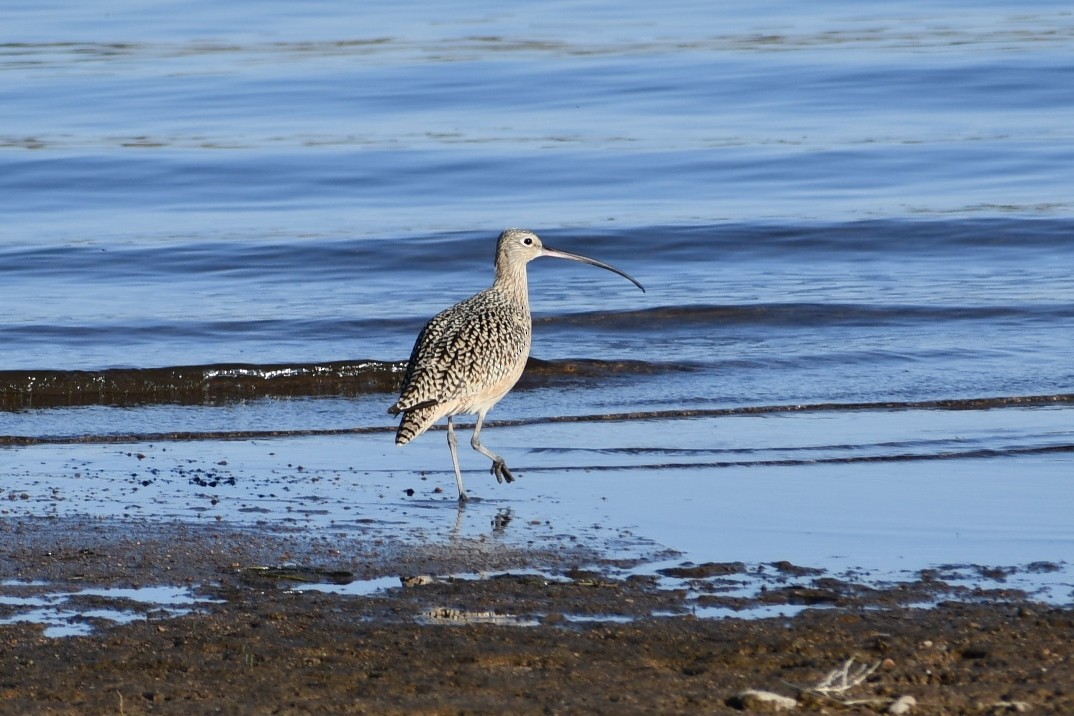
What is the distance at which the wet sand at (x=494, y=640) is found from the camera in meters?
4.09

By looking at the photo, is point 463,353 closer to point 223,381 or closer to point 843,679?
point 223,381

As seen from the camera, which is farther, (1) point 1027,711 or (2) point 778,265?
(2) point 778,265

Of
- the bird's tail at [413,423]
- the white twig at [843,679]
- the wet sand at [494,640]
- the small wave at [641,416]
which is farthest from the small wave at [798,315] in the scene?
the white twig at [843,679]

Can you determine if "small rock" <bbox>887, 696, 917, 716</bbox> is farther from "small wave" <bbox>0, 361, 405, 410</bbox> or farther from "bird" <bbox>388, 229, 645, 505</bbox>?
"small wave" <bbox>0, 361, 405, 410</bbox>

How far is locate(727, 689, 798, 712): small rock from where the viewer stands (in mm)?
3971

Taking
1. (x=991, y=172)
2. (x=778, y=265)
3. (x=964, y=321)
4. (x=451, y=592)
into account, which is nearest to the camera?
(x=451, y=592)

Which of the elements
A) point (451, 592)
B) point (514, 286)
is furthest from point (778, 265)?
point (451, 592)

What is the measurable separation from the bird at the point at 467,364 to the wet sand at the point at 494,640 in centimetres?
159

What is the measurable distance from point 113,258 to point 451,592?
1039 centimetres

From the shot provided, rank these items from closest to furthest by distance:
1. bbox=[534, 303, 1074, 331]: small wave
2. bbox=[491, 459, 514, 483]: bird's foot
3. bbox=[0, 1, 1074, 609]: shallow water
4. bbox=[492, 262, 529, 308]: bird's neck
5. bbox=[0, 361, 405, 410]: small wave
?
bbox=[0, 1, 1074, 609]: shallow water
bbox=[491, 459, 514, 483]: bird's foot
bbox=[492, 262, 529, 308]: bird's neck
bbox=[0, 361, 405, 410]: small wave
bbox=[534, 303, 1074, 331]: small wave

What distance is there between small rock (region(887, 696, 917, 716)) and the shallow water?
4.83ft

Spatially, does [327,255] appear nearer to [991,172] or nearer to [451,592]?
[991,172]

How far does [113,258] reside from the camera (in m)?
14.8

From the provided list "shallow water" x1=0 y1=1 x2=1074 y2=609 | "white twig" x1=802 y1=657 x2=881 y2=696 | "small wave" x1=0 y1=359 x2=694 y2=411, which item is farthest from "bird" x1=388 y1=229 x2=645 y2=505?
"white twig" x1=802 y1=657 x2=881 y2=696
